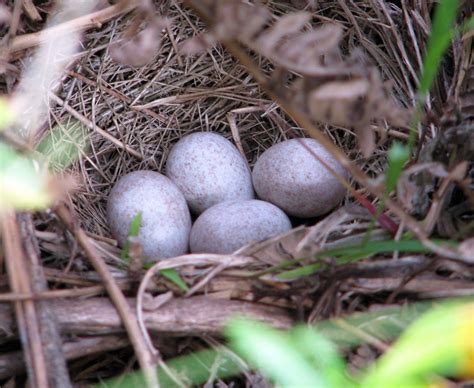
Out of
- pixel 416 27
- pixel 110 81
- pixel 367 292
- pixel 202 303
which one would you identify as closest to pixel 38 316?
pixel 202 303

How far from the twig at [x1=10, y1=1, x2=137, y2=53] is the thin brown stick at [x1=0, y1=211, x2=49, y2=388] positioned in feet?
1.72

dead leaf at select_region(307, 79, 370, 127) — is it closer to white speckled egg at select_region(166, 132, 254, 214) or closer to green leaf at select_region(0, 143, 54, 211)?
green leaf at select_region(0, 143, 54, 211)

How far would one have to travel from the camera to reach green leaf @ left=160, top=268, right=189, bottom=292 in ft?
2.97

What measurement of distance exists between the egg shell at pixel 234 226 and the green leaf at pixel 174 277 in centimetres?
26

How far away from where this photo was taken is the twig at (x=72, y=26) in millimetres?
1264

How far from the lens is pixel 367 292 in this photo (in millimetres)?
882

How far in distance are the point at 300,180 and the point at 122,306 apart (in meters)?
0.61

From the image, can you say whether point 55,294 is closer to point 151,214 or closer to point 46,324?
point 46,324

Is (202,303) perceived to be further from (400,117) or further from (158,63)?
(158,63)

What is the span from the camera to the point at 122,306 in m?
0.85

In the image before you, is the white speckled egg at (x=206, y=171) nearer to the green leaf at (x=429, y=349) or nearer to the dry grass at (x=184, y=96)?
the dry grass at (x=184, y=96)

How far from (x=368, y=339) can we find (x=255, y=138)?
0.84 meters

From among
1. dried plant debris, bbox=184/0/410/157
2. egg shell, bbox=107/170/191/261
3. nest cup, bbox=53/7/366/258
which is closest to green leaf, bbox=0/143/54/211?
dried plant debris, bbox=184/0/410/157

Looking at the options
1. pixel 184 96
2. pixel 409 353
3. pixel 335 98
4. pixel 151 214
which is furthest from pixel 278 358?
pixel 184 96
